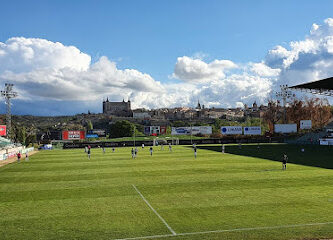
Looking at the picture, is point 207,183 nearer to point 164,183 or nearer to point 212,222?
point 164,183

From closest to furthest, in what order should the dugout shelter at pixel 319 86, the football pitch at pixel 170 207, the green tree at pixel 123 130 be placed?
the football pitch at pixel 170 207 < the dugout shelter at pixel 319 86 < the green tree at pixel 123 130

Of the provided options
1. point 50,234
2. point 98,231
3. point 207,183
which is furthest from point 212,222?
point 207,183

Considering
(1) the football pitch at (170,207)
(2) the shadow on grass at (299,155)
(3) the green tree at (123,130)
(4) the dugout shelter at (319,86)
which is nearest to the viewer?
(1) the football pitch at (170,207)

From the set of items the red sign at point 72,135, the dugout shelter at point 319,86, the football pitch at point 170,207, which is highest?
the dugout shelter at point 319,86

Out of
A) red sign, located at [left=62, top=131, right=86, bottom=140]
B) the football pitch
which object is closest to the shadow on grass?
the football pitch

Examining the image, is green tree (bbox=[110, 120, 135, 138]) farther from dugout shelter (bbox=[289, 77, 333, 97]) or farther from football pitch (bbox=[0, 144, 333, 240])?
football pitch (bbox=[0, 144, 333, 240])

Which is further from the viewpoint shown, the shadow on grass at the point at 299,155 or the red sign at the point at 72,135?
the red sign at the point at 72,135

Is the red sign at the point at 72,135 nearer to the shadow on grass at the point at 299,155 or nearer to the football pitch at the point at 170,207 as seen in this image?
the shadow on grass at the point at 299,155

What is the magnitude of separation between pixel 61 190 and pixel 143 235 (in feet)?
33.1

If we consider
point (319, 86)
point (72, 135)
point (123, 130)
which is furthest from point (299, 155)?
point (123, 130)

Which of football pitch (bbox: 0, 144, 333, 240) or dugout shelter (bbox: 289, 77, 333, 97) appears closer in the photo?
football pitch (bbox: 0, 144, 333, 240)

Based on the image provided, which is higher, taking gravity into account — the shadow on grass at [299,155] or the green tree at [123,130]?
the green tree at [123,130]

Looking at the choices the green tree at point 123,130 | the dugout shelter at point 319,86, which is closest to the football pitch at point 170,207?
the dugout shelter at point 319,86

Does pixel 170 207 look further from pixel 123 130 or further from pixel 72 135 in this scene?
pixel 123 130
